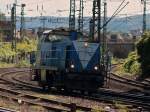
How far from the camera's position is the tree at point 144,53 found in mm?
30125

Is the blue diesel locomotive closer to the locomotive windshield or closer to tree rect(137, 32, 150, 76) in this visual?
the locomotive windshield

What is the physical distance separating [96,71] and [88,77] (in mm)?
584

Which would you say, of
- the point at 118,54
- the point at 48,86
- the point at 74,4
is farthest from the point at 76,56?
the point at 118,54

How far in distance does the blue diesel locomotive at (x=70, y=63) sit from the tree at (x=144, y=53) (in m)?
6.11

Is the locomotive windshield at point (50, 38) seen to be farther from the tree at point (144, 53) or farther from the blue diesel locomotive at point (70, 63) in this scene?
the tree at point (144, 53)

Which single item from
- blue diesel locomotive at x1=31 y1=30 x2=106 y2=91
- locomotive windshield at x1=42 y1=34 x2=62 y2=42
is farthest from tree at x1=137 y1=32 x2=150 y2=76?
locomotive windshield at x1=42 y1=34 x2=62 y2=42

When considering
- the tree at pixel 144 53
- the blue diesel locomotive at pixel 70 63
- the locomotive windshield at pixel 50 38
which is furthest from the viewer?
the tree at pixel 144 53

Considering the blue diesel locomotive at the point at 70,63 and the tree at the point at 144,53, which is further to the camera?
the tree at the point at 144,53

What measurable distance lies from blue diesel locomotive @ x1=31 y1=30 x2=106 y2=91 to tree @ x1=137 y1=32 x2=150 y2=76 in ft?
20.1

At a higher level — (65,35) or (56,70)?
(65,35)

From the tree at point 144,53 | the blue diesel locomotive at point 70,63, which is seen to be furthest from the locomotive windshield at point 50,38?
the tree at point 144,53

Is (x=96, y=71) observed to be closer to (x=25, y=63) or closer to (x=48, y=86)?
(x=48, y=86)

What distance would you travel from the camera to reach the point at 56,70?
24.5 metres

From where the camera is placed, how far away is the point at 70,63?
24.1 meters
